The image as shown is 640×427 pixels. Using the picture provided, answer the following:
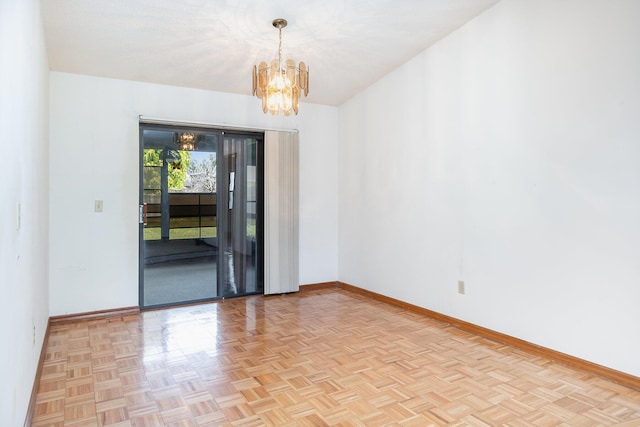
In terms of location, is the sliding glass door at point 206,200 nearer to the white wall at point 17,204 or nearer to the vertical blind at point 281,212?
the vertical blind at point 281,212

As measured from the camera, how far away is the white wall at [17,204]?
1.44m

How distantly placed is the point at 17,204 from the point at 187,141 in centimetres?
291

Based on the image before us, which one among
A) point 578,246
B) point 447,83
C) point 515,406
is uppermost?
point 447,83

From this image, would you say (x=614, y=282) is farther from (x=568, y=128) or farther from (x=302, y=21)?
(x=302, y=21)

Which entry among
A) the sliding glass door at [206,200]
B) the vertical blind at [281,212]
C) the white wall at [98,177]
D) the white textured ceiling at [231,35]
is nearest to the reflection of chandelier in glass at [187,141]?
the sliding glass door at [206,200]

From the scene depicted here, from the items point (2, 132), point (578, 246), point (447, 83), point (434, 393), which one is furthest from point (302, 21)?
point (434, 393)

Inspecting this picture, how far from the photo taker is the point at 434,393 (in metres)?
2.30

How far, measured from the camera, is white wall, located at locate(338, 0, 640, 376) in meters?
2.41

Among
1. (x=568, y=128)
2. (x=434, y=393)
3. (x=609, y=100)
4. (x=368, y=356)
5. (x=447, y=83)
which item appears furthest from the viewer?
(x=447, y=83)

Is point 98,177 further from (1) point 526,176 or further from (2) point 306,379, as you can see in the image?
(1) point 526,176

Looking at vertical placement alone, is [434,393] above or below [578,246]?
below

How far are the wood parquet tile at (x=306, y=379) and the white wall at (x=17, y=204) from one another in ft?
1.53

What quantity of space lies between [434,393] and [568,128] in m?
1.95

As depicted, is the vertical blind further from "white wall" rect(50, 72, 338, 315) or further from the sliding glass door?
"white wall" rect(50, 72, 338, 315)
